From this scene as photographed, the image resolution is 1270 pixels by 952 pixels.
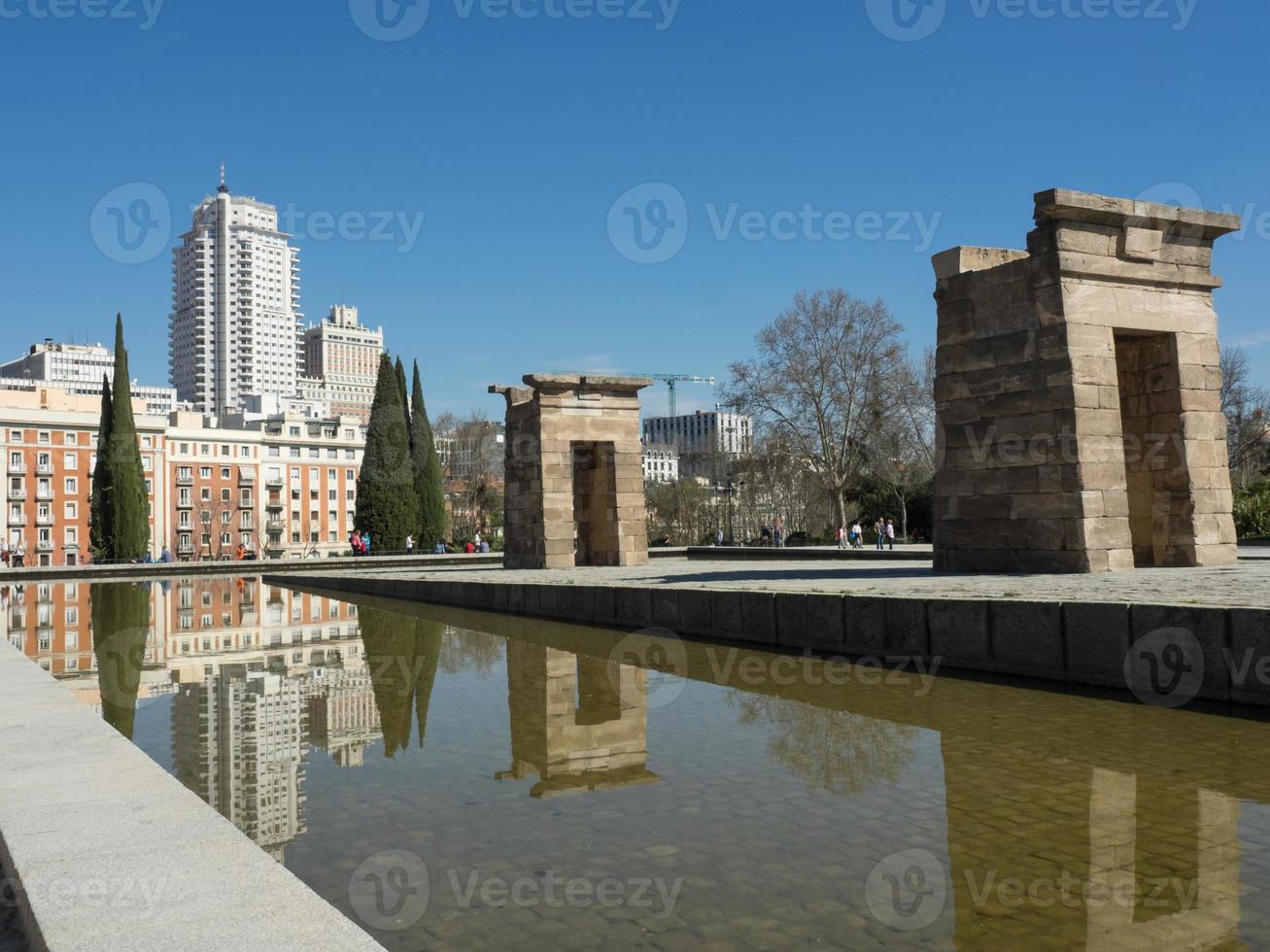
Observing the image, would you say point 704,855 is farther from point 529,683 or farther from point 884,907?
point 529,683

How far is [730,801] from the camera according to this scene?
197 inches

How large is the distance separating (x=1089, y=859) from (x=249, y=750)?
486 cm

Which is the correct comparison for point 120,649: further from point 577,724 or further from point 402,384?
point 402,384

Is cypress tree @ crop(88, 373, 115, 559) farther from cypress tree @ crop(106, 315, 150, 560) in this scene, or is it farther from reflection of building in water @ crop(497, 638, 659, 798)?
reflection of building in water @ crop(497, 638, 659, 798)

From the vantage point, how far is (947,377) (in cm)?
1459

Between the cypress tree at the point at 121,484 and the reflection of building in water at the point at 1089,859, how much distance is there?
55.9 m

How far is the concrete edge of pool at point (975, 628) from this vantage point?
7082 mm

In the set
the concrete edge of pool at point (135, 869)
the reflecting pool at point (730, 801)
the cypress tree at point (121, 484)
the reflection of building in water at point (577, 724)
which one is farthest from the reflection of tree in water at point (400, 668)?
the cypress tree at point (121, 484)

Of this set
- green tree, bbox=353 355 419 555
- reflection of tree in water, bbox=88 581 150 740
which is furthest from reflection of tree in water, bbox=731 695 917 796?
green tree, bbox=353 355 419 555

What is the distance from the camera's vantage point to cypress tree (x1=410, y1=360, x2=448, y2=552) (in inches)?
2400

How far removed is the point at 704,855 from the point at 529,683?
504 cm

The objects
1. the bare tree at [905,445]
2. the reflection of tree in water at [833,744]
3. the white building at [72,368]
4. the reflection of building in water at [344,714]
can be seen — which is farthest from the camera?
the white building at [72,368]

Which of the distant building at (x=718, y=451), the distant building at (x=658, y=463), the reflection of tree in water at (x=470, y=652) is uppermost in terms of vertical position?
the distant building at (x=658, y=463)

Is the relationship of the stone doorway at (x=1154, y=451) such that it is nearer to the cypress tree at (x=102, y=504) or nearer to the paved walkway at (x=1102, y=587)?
the paved walkway at (x=1102, y=587)
